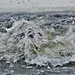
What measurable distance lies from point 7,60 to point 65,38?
4.03 ft

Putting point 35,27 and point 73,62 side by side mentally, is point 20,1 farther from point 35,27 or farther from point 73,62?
point 73,62

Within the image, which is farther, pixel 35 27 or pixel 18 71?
pixel 35 27

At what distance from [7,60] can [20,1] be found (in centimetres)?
302

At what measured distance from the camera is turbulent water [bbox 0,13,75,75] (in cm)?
762

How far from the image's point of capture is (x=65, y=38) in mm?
8211

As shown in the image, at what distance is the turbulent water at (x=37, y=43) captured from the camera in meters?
7.62

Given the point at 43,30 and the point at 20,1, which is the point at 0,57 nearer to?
the point at 43,30

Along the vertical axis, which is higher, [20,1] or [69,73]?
[20,1]

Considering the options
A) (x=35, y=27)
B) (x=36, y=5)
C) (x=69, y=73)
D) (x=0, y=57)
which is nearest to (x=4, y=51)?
(x=0, y=57)

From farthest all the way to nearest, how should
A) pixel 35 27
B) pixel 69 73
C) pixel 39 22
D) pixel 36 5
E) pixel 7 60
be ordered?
pixel 36 5, pixel 39 22, pixel 35 27, pixel 7 60, pixel 69 73

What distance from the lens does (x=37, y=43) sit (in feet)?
26.2

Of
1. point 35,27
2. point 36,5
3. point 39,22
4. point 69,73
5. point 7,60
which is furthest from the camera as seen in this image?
point 36,5

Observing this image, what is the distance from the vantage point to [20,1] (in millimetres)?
10477

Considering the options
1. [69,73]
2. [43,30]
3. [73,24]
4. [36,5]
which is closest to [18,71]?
[69,73]
